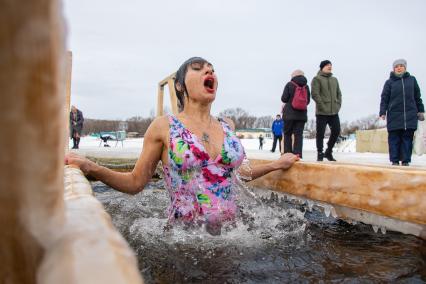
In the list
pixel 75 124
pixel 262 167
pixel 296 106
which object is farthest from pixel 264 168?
pixel 75 124

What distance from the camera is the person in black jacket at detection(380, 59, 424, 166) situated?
561cm

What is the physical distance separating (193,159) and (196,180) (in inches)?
5.4

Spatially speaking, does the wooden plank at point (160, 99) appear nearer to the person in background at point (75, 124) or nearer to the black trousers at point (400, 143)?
the black trousers at point (400, 143)

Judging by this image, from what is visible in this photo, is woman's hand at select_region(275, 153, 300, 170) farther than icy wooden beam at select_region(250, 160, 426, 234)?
Yes

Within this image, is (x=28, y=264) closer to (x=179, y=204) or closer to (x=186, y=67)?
(x=179, y=204)

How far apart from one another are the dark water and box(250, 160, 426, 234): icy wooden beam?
135 millimetres

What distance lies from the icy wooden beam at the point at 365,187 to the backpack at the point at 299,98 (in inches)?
129

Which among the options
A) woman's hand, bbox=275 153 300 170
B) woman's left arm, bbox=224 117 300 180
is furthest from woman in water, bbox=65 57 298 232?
woman's hand, bbox=275 153 300 170

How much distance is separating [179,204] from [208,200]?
0.64 feet

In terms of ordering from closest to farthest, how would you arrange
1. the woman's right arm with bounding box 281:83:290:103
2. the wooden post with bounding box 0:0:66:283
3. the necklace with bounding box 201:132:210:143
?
the wooden post with bounding box 0:0:66:283, the necklace with bounding box 201:132:210:143, the woman's right arm with bounding box 281:83:290:103

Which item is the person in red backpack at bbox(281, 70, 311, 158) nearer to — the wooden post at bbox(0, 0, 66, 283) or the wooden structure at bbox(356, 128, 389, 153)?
the wooden post at bbox(0, 0, 66, 283)

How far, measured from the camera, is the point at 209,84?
241 centimetres

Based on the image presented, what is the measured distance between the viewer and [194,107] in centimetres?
246

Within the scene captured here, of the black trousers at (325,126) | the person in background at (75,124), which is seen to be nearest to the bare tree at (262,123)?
the person in background at (75,124)
